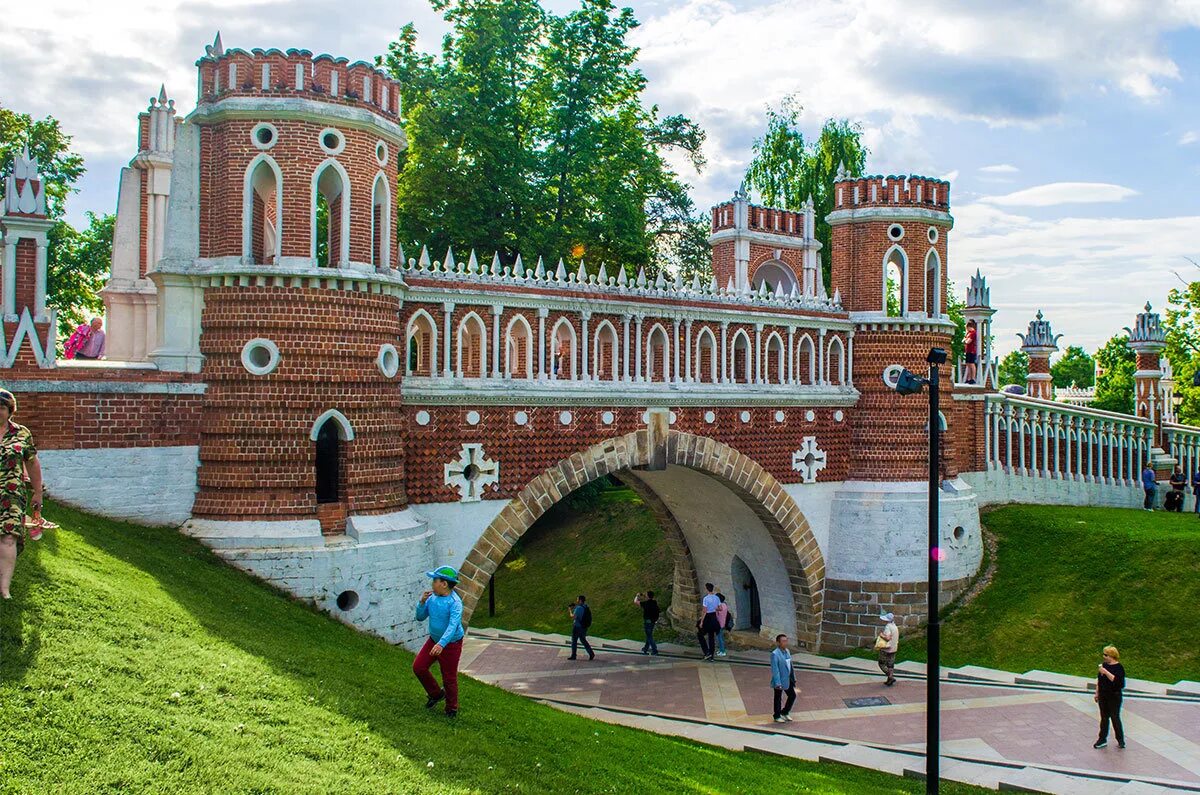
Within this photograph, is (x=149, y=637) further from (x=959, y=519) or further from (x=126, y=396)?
(x=959, y=519)

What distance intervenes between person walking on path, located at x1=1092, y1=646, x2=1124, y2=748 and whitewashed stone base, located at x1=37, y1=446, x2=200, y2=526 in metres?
11.7

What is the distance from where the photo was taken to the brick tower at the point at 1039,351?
3216 cm

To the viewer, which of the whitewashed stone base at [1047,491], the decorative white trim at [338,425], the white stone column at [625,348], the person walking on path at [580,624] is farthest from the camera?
the whitewashed stone base at [1047,491]

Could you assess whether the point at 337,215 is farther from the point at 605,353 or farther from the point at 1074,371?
the point at 1074,371

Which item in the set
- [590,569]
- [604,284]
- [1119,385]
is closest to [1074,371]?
[1119,385]

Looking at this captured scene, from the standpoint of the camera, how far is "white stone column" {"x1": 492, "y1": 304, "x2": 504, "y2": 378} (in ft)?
50.1

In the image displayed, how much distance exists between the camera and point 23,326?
464 inches

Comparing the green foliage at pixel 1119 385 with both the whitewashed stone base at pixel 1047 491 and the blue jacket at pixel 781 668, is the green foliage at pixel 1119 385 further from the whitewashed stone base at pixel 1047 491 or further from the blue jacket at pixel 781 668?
the blue jacket at pixel 781 668

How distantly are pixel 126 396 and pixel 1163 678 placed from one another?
1589 cm

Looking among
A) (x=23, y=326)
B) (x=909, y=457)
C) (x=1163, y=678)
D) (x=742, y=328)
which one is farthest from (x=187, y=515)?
(x=1163, y=678)

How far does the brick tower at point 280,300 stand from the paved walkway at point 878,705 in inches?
240

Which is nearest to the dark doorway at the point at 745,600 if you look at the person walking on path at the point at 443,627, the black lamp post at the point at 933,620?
the black lamp post at the point at 933,620

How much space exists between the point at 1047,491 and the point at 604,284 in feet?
46.4

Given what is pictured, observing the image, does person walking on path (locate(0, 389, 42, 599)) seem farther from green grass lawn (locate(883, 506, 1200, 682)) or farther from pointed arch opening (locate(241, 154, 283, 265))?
green grass lawn (locate(883, 506, 1200, 682))
